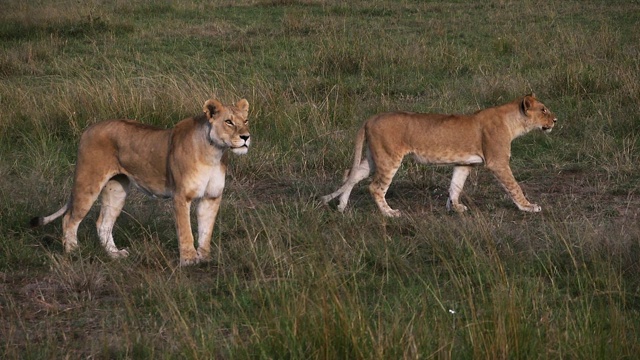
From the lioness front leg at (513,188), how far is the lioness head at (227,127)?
2201mm

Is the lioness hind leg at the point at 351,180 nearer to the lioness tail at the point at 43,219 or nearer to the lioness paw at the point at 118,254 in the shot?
the lioness paw at the point at 118,254

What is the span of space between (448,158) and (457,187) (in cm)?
20

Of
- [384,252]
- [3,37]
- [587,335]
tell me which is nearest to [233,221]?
[384,252]

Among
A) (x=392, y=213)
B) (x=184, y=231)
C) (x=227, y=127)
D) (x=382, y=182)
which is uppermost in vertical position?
(x=227, y=127)

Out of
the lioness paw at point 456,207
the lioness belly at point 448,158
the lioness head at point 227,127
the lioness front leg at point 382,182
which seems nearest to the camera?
the lioness head at point 227,127

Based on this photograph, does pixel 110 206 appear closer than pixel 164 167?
No

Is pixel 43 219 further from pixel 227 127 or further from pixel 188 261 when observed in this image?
pixel 227 127

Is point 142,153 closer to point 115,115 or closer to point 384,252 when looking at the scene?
point 384,252

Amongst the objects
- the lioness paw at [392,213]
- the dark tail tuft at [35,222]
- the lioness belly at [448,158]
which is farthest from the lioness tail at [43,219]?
the lioness belly at [448,158]

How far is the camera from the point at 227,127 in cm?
556

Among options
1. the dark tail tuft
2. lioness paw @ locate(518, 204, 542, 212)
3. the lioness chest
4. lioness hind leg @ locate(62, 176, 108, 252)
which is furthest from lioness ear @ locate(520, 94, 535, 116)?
the dark tail tuft

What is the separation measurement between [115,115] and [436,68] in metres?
3.90

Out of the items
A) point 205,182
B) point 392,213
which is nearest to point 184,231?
point 205,182

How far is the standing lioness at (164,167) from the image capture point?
5.62 meters
